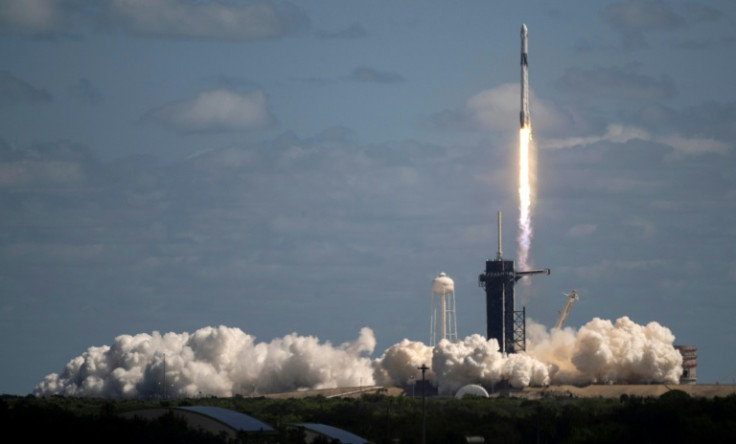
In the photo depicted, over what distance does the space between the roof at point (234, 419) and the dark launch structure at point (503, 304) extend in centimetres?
6317

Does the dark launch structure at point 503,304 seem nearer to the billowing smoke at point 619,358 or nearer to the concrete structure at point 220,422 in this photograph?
the billowing smoke at point 619,358

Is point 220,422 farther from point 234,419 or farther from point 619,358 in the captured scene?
point 619,358

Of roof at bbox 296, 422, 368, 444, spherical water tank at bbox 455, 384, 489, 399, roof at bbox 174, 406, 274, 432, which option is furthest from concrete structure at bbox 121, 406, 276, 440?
spherical water tank at bbox 455, 384, 489, 399

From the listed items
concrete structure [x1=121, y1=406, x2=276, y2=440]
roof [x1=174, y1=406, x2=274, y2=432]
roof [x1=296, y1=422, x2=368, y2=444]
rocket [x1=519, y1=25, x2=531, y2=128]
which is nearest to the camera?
concrete structure [x1=121, y1=406, x2=276, y2=440]

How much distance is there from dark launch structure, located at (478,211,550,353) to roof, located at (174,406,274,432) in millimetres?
63166

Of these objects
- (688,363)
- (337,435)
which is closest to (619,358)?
(688,363)

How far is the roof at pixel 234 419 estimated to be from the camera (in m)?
122

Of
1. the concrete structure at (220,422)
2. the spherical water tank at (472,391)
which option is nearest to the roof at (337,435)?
the concrete structure at (220,422)

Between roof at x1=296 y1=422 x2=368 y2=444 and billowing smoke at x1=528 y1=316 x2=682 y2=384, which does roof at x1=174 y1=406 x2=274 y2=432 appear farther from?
billowing smoke at x1=528 y1=316 x2=682 y2=384

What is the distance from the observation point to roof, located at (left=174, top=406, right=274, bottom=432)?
4788 inches

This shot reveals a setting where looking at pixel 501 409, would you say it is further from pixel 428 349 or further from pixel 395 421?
pixel 428 349

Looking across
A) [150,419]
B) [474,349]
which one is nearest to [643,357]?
[474,349]

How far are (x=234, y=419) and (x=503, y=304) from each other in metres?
67.7

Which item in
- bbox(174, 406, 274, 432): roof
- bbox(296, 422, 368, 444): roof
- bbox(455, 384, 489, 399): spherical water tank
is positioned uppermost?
bbox(455, 384, 489, 399): spherical water tank
